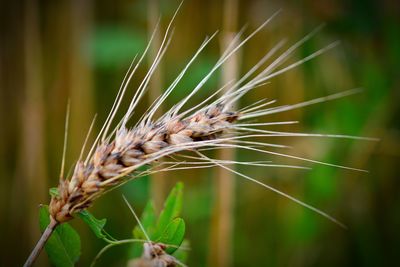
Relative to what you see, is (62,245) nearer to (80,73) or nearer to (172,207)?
(172,207)

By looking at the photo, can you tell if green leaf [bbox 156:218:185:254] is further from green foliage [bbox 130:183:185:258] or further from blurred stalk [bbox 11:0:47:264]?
blurred stalk [bbox 11:0:47:264]

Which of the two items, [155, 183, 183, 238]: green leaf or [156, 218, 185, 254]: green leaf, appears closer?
[156, 218, 185, 254]: green leaf

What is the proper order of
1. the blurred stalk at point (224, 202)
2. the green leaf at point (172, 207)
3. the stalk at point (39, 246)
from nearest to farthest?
the stalk at point (39, 246), the green leaf at point (172, 207), the blurred stalk at point (224, 202)

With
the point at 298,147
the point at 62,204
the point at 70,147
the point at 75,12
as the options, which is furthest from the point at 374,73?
the point at 62,204

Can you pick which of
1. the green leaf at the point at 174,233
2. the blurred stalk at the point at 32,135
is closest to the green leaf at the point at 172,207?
the green leaf at the point at 174,233

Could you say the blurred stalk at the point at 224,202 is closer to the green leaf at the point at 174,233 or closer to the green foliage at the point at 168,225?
the green foliage at the point at 168,225

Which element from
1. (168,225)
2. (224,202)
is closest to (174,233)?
(168,225)

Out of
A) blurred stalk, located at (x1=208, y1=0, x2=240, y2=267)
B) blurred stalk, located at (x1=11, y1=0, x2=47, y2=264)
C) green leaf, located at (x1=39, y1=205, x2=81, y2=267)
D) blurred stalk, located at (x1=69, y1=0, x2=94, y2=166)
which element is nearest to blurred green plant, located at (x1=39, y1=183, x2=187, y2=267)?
green leaf, located at (x1=39, y1=205, x2=81, y2=267)
